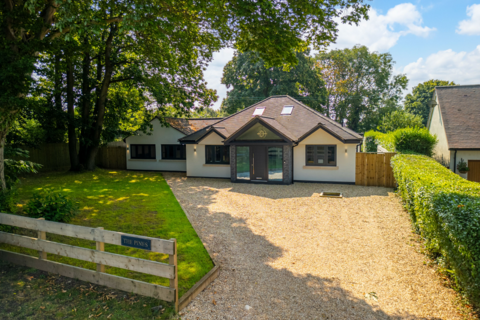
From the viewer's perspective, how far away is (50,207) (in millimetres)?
8469

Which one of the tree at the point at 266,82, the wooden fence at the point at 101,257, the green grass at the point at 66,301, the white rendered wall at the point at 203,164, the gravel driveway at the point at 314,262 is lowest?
the gravel driveway at the point at 314,262

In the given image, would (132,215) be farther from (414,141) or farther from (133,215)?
(414,141)

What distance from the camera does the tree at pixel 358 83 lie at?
45.2m

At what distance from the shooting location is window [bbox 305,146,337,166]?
18.1m

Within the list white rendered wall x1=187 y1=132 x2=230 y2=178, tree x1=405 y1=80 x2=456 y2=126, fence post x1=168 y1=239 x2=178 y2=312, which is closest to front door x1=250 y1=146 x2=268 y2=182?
white rendered wall x1=187 y1=132 x2=230 y2=178

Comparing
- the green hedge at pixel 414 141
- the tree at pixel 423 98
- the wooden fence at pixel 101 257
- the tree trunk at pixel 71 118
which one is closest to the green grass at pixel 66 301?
the wooden fence at pixel 101 257

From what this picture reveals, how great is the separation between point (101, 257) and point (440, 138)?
21314 mm

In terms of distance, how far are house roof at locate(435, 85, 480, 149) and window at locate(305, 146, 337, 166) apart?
6.23 meters

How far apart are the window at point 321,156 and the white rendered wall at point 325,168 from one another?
0.24 m

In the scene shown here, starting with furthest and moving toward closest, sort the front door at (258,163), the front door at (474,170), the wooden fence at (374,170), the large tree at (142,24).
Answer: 1. the front door at (258,163)
2. the wooden fence at (374,170)
3. the front door at (474,170)
4. the large tree at (142,24)

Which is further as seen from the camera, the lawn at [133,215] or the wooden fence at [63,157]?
the wooden fence at [63,157]

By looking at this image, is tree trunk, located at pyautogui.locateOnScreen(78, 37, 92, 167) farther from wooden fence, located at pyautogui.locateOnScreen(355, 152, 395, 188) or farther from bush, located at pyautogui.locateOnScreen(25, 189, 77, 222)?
wooden fence, located at pyautogui.locateOnScreen(355, 152, 395, 188)

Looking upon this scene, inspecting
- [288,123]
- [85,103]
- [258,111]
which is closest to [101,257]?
[288,123]

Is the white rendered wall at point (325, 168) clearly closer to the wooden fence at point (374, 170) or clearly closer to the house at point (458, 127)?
the wooden fence at point (374, 170)
